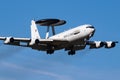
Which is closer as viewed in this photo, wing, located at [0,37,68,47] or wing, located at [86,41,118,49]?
wing, located at [0,37,68,47]

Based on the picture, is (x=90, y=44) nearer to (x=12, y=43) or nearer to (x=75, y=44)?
(x=75, y=44)

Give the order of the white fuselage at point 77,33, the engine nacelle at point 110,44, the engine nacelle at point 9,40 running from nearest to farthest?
the white fuselage at point 77,33, the engine nacelle at point 9,40, the engine nacelle at point 110,44

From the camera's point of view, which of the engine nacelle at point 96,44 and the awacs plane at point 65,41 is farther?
the engine nacelle at point 96,44

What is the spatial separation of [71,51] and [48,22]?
44.3 feet

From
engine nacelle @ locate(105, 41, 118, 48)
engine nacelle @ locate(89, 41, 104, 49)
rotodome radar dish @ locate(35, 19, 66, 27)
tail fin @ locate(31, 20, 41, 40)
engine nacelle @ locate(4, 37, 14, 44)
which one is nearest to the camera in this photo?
engine nacelle @ locate(4, 37, 14, 44)

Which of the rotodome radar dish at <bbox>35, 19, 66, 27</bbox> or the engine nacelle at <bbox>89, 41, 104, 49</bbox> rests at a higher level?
the rotodome radar dish at <bbox>35, 19, 66, 27</bbox>

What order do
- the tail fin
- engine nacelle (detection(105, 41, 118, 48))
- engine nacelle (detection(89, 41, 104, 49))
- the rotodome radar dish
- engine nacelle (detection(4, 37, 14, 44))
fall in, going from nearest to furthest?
1. engine nacelle (detection(4, 37, 14, 44))
2. engine nacelle (detection(89, 41, 104, 49))
3. engine nacelle (detection(105, 41, 118, 48))
4. the rotodome radar dish
5. the tail fin

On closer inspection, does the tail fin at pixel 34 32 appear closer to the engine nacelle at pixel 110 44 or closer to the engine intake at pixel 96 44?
the engine intake at pixel 96 44

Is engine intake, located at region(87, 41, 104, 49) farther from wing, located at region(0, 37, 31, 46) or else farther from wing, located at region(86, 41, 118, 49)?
wing, located at region(0, 37, 31, 46)

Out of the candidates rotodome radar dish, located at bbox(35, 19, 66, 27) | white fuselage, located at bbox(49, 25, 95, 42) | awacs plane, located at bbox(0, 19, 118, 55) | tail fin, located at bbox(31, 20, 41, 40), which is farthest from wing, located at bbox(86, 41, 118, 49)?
tail fin, located at bbox(31, 20, 41, 40)

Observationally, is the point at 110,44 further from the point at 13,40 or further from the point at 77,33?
the point at 13,40

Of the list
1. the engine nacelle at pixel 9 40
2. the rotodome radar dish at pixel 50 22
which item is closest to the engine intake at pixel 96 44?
the rotodome radar dish at pixel 50 22

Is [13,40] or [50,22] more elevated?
[50,22]

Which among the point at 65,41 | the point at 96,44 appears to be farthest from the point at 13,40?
the point at 96,44
